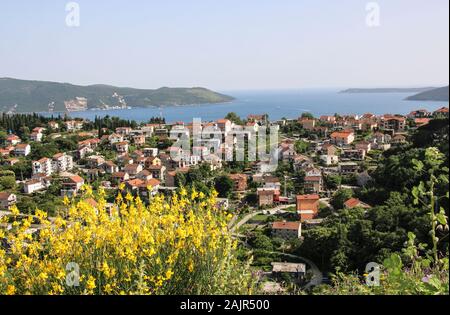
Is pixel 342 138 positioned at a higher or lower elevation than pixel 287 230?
higher

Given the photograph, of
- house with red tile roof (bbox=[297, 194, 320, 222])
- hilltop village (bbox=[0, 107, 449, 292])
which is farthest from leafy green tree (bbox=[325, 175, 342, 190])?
house with red tile roof (bbox=[297, 194, 320, 222])

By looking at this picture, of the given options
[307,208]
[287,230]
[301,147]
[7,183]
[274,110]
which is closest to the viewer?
[287,230]

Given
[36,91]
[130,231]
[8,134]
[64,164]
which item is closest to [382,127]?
[64,164]

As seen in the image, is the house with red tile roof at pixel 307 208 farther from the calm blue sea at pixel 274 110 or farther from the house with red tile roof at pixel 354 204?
the calm blue sea at pixel 274 110

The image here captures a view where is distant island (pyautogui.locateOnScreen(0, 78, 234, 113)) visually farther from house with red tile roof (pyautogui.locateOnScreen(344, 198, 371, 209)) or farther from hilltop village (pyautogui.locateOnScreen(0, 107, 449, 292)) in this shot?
house with red tile roof (pyautogui.locateOnScreen(344, 198, 371, 209))

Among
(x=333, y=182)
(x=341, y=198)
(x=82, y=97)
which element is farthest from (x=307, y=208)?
(x=82, y=97)

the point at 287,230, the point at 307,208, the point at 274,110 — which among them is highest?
the point at 274,110

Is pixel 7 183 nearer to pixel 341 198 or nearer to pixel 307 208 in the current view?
pixel 307 208
